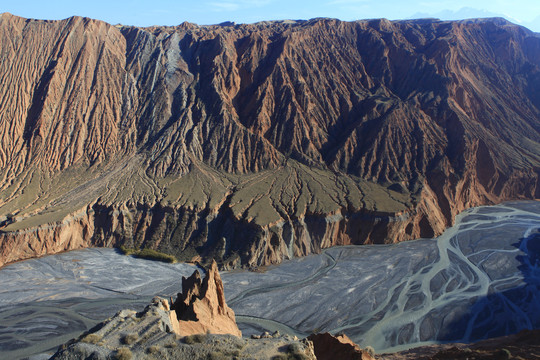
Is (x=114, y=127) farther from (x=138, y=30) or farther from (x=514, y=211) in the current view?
(x=514, y=211)

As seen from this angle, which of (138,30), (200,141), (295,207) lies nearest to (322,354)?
(295,207)

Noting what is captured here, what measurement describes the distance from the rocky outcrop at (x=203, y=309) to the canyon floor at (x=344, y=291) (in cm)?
1274

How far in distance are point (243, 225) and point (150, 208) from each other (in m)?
17.0

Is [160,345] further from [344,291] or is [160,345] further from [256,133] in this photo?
[256,133]

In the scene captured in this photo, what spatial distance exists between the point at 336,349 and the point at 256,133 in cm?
6395

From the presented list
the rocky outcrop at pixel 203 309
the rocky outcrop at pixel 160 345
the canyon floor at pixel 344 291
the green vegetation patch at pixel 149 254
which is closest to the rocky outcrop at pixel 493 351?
the canyon floor at pixel 344 291

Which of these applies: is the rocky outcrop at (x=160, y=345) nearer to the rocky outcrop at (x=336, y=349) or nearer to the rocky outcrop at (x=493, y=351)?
the rocky outcrop at (x=336, y=349)

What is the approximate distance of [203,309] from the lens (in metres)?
26.0

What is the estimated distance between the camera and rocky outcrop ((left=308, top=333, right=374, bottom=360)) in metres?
21.9

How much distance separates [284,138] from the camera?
83312mm

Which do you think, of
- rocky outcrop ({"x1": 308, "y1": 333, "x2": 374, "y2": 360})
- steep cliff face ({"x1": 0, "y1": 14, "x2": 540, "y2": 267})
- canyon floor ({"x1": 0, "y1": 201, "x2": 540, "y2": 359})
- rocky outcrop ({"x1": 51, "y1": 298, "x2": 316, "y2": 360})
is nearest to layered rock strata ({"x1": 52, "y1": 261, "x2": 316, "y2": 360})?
rocky outcrop ({"x1": 51, "y1": 298, "x2": 316, "y2": 360})

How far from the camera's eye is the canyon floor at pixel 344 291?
131 feet

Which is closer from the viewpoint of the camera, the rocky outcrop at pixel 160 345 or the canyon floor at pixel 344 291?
the rocky outcrop at pixel 160 345

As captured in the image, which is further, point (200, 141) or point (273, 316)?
point (200, 141)
